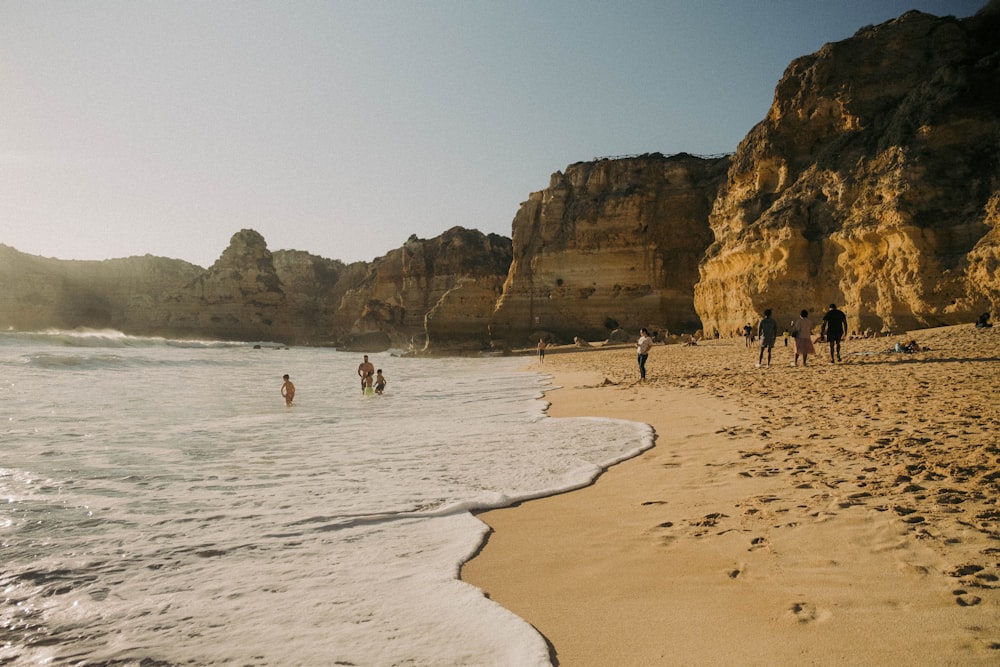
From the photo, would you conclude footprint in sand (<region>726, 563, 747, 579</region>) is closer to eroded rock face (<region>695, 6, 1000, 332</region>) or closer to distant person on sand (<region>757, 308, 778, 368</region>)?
distant person on sand (<region>757, 308, 778, 368</region>)

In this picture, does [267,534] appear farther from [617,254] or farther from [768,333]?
[617,254]

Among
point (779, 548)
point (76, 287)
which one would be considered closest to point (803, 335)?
point (779, 548)

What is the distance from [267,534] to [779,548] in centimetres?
327

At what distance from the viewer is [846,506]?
328 centimetres

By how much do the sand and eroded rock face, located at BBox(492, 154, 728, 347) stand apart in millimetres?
33701

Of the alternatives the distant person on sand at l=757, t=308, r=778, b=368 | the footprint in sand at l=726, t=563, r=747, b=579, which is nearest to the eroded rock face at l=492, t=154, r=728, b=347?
the distant person on sand at l=757, t=308, r=778, b=368

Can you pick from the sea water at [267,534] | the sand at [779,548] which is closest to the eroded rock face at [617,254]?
the sea water at [267,534]

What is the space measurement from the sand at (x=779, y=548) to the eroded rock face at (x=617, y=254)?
33701 millimetres

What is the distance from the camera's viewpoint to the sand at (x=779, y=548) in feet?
6.72

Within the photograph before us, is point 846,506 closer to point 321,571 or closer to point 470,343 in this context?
point 321,571

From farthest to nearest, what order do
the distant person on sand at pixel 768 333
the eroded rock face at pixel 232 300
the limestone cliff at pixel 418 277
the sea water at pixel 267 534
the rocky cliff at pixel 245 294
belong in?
the eroded rock face at pixel 232 300 < the rocky cliff at pixel 245 294 < the limestone cliff at pixel 418 277 < the distant person on sand at pixel 768 333 < the sea water at pixel 267 534

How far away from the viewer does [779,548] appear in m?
2.84

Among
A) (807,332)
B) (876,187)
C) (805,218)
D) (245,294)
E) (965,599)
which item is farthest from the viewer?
(245,294)

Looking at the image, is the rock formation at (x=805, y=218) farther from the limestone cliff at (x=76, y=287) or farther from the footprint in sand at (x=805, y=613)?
the limestone cliff at (x=76, y=287)
